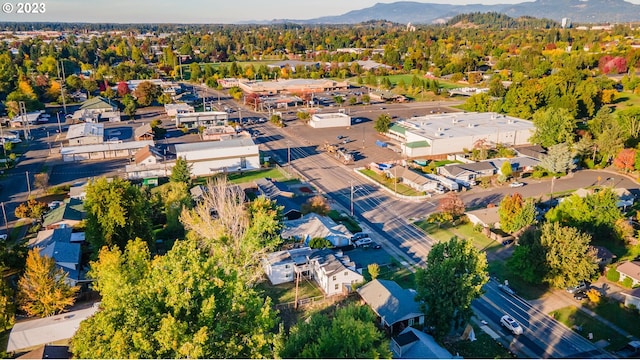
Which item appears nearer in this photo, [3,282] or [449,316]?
[449,316]

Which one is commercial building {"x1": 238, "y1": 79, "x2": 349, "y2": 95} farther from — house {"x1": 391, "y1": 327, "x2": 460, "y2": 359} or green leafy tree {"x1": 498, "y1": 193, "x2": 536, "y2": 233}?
house {"x1": 391, "y1": 327, "x2": 460, "y2": 359}

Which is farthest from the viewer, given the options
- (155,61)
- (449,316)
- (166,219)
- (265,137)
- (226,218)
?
→ (155,61)

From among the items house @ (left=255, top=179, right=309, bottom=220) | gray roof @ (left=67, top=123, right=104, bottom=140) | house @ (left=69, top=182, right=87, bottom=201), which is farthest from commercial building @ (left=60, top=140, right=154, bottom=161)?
house @ (left=255, top=179, right=309, bottom=220)

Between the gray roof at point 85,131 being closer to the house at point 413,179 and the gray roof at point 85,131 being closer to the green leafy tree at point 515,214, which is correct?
the house at point 413,179

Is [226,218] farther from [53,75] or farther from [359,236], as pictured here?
[53,75]

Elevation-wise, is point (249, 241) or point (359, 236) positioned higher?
point (249, 241)

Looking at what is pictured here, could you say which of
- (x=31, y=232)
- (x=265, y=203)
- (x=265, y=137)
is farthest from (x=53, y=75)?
(x=265, y=203)

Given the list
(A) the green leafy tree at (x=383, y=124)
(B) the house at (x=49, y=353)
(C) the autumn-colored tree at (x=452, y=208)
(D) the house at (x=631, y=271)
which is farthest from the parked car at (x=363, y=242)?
(A) the green leafy tree at (x=383, y=124)
